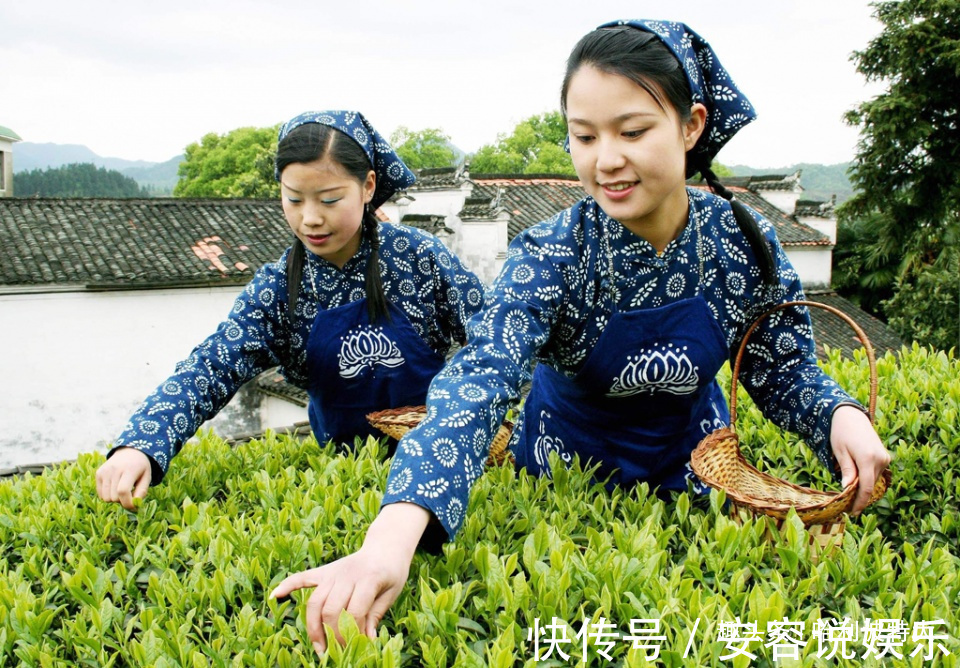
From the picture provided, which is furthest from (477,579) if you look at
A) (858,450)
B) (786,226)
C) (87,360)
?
(786,226)

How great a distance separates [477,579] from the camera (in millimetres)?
1356

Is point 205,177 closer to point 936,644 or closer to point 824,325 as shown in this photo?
point 824,325

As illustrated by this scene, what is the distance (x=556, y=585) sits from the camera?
1282 millimetres

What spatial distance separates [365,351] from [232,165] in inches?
1749

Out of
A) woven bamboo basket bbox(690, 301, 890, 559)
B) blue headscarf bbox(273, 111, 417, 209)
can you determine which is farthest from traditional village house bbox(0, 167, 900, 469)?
woven bamboo basket bbox(690, 301, 890, 559)

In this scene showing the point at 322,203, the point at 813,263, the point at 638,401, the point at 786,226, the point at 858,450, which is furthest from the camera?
the point at 786,226

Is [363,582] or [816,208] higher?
[816,208]

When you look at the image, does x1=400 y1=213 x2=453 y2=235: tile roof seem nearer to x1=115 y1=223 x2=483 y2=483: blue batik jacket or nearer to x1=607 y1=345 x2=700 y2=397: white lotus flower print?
x1=115 y1=223 x2=483 y2=483: blue batik jacket

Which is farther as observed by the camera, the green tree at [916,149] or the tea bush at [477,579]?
the green tree at [916,149]

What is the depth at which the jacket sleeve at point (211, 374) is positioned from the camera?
1947 mm

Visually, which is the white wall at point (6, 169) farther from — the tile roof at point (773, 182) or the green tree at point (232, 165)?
the tile roof at point (773, 182)

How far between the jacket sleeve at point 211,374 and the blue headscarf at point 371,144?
38 cm

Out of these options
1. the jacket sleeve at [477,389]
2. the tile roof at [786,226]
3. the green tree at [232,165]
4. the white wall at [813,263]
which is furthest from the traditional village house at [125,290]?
the green tree at [232,165]

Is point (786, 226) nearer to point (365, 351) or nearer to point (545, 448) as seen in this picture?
point (365, 351)
